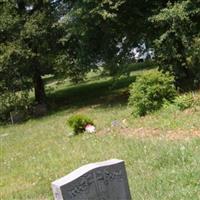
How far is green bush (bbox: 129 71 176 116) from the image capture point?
1449cm

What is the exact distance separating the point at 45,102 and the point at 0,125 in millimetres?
3402

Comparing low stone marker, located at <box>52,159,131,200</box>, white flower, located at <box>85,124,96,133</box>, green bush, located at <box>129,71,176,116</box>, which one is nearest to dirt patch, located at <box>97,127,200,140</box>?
white flower, located at <box>85,124,96,133</box>

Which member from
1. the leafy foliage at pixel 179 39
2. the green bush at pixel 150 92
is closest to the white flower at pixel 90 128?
the green bush at pixel 150 92

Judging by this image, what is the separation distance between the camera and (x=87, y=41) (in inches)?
817

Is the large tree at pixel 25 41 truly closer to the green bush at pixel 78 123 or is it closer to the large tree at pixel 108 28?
the large tree at pixel 108 28

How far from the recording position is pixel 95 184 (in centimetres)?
543

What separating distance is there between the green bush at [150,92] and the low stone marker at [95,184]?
879 centimetres

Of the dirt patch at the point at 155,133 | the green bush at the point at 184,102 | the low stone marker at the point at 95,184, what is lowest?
the dirt patch at the point at 155,133

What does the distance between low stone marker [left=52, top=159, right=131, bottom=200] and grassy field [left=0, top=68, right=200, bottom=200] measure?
1.23 m

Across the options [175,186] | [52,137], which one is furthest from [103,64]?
[175,186]

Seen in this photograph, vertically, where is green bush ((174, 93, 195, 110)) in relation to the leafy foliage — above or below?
below

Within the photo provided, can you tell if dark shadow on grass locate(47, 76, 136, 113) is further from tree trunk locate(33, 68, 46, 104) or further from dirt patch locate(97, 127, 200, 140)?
dirt patch locate(97, 127, 200, 140)

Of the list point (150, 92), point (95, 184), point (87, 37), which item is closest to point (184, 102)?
point (150, 92)

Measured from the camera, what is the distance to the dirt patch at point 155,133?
10664 mm
